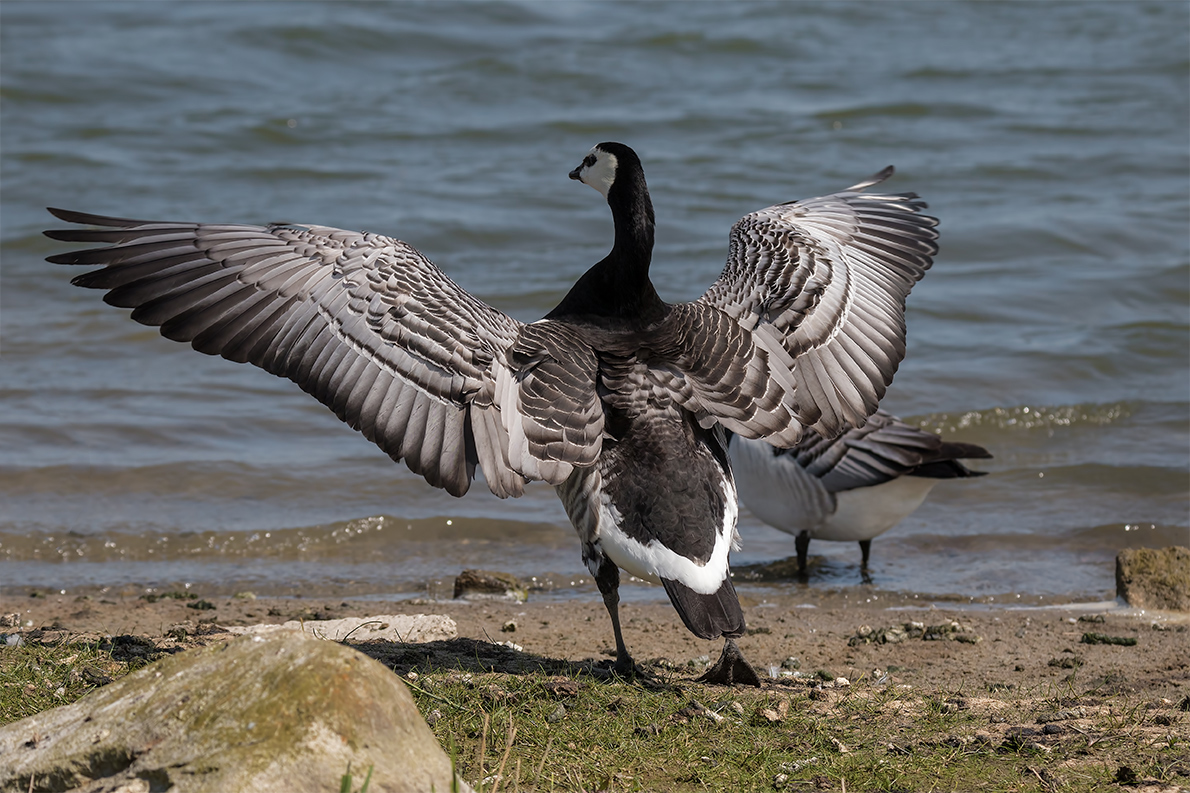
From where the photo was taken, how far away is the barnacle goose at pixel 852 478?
26.9 feet

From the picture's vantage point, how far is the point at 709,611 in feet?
16.2

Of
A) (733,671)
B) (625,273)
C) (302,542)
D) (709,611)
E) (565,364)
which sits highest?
(625,273)

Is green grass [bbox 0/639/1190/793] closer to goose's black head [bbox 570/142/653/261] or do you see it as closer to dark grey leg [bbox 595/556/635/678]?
dark grey leg [bbox 595/556/635/678]

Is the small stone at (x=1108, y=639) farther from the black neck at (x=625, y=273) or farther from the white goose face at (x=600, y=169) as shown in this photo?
the white goose face at (x=600, y=169)

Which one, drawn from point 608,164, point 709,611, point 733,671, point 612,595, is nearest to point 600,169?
point 608,164

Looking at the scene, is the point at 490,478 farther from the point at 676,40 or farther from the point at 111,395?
the point at 676,40

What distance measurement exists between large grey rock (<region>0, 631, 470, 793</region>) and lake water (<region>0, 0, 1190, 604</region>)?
4.16 meters

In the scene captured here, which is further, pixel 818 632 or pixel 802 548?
pixel 802 548

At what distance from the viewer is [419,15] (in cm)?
2612

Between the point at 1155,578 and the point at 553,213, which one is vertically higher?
the point at 553,213

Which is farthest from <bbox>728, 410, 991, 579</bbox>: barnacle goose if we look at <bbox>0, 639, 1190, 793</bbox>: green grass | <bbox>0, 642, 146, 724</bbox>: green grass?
<bbox>0, 642, 146, 724</bbox>: green grass

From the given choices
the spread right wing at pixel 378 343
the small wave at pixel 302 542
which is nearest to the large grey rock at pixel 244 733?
the spread right wing at pixel 378 343

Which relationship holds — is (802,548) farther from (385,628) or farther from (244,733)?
(244,733)

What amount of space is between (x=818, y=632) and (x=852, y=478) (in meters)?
1.67
